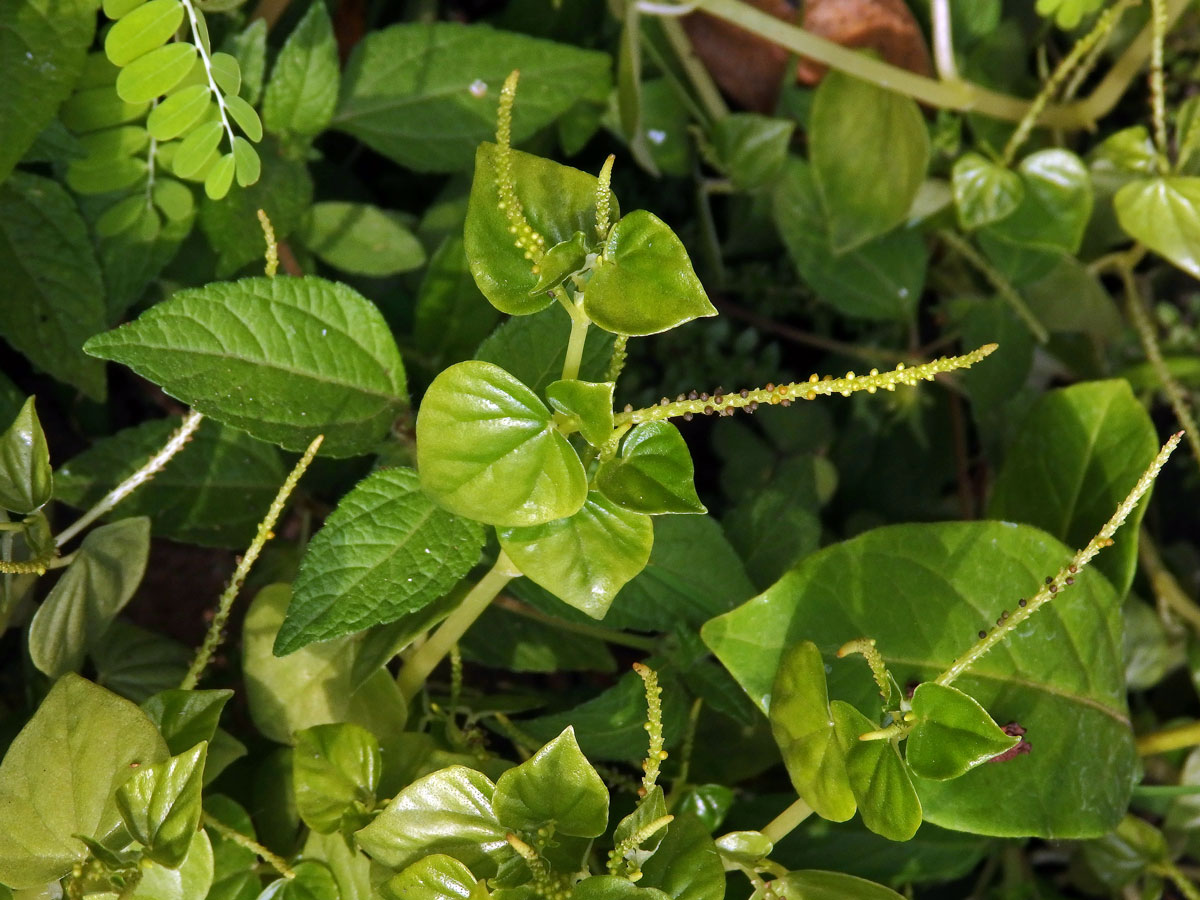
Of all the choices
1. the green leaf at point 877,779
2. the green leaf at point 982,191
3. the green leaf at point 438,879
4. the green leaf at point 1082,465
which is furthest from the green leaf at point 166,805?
the green leaf at point 982,191

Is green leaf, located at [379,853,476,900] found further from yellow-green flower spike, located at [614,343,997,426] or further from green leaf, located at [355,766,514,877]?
yellow-green flower spike, located at [614,343,997,426]

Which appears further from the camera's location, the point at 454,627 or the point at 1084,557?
the point at 454,627

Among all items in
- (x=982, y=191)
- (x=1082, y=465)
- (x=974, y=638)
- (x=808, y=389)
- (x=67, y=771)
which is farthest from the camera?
(x=982, y=191)

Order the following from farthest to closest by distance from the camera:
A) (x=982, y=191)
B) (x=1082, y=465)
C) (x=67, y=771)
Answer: (x=982, y=191) < (x=1082, y=465) < (x=67, y=771)

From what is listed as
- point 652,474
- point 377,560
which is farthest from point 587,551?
point 377,560

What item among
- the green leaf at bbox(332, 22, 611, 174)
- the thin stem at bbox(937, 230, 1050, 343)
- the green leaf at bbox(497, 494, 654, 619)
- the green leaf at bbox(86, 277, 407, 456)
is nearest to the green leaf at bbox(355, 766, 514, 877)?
the green leaf at bbox(497, 494, 654, 619)

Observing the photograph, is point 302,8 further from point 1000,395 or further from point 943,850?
point 943,850

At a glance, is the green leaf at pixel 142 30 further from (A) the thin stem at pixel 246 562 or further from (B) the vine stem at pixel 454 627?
(B) the vine stem at pixel 454 627

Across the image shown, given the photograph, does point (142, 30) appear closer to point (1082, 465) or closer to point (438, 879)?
point (438, 879)
